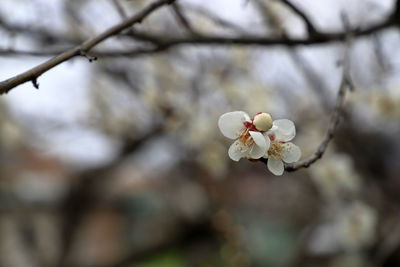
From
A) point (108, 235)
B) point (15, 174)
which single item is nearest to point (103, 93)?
point (15, 174)

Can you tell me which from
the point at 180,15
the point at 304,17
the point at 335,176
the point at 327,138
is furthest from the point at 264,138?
the point at 335,176

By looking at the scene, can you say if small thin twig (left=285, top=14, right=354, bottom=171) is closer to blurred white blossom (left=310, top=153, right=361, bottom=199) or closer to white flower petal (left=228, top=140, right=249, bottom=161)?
white flower petal (left=228, top=140, right=249, bottom=161)

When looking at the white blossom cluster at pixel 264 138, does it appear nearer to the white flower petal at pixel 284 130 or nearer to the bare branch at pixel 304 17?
the white flower petal at pixel 284 130

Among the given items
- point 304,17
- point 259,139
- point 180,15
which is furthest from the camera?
point 180,15

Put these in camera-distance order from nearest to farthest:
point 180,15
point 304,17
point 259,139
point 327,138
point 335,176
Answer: point 259,139 → point 327,138 → point 304,17 → point 180,15 → point 335,176

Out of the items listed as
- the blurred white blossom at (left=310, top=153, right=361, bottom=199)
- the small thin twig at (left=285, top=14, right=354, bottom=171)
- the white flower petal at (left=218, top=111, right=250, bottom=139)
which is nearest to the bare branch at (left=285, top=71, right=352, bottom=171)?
the small thin twig at (left=285, top=14, right=354, bottom=171)

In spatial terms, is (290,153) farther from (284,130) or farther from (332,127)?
(332,127)
